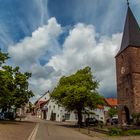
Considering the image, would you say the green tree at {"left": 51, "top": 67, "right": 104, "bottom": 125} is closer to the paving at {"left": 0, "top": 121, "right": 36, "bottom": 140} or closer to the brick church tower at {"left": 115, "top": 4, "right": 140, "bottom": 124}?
the brick church tower at {"left": 115, "top": 4, "right": 140, "bottom": 124}

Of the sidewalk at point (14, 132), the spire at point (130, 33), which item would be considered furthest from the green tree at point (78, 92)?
the sidewalk at point (14, 132)

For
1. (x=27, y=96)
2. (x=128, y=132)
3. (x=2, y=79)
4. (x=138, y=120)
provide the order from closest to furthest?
(x=128, y=132)
(x=2, y=79)
(x=138, y=120)
(x=27, y=96)

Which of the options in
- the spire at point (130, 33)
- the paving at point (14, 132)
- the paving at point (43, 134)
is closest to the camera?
the paving at point (14, 132)

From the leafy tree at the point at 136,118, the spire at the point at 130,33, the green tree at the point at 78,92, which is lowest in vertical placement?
the leafy tree at the point at 136,118

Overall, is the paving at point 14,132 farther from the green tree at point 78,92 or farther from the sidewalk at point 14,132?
the green tree at point 78,92

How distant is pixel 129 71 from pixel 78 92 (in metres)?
12.0

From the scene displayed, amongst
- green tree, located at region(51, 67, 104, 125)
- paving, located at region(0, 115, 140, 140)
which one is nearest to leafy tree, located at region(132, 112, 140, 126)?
green tree, located at region(51, 67, 104, 125)

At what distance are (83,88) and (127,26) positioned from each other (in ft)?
61.8

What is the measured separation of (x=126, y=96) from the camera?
182 feet

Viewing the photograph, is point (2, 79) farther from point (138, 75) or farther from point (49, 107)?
point (49, 107)

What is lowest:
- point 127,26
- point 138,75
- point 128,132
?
point 128,132

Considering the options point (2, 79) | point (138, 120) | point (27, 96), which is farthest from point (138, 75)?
point (2, 79)

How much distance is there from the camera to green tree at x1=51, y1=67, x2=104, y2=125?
163ft

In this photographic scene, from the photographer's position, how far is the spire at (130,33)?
57.3m
